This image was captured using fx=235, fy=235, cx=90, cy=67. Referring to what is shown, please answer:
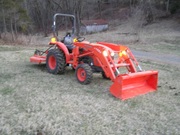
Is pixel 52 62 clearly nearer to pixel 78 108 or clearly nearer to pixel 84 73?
pixel 84 73

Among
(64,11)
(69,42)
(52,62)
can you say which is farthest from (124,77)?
(64,11)

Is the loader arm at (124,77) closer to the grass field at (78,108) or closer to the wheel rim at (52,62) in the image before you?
the grass field at (78,108)

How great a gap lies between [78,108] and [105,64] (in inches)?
57.0

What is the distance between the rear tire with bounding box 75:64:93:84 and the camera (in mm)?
5805

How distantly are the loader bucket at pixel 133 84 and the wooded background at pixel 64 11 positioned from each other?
45.7 feet

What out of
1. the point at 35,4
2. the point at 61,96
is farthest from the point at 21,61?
the point at 35,4

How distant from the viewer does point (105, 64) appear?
18.2 feet

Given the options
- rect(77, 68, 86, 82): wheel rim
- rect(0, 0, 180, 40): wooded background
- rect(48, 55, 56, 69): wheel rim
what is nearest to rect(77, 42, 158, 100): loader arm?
rect(77, 68, 86, 82): wheel rim

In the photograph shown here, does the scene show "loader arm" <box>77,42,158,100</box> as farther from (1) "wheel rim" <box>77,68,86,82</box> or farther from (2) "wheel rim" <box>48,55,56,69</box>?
(2) "wheel rim" <box>48,55,56,69</box>

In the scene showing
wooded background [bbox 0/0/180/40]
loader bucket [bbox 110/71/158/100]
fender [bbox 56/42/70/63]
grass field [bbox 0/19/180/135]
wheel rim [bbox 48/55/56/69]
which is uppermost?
wooded background [bbox 0/0/180/40]

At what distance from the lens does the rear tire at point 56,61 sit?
6832mm

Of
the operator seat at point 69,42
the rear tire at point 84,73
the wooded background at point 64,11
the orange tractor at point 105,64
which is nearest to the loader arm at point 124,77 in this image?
the orange tractor at point 105,64

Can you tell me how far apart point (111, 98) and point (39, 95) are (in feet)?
5.21

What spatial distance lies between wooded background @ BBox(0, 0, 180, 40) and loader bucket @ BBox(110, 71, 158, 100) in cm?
1394
